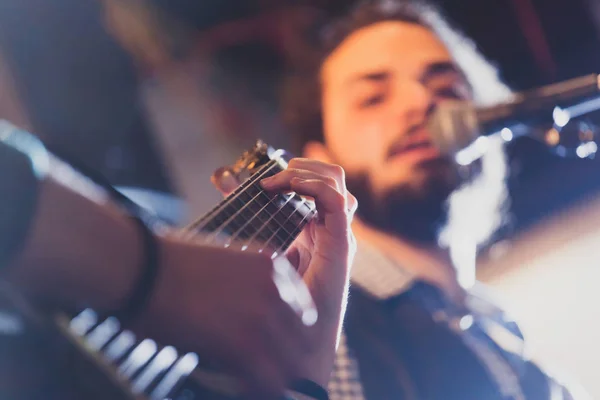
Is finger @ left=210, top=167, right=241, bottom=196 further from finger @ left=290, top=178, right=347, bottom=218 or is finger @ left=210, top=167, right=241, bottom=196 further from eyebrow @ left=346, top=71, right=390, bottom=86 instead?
eyebrow @ left=346, top=71, right=390, bottom=86

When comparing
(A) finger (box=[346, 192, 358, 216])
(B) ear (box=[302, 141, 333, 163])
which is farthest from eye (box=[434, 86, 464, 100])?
(A) finger (box=[346, 192, 358, 216])

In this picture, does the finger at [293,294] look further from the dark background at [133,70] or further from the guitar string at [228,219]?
the dark background at [133,70]

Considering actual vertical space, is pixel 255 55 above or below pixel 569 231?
above

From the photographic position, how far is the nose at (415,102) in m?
1.13

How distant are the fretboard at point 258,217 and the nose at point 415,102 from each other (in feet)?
1.70

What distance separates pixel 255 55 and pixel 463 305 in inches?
30.8

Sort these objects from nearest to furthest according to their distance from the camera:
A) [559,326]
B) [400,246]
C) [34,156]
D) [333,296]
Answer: [34,156]
[333,296]
[559,326]
[400,246]

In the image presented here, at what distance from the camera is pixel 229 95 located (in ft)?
4.32

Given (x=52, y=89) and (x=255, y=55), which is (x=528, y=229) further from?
(x=52, y=89)

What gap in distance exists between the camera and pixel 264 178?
0.68 metres

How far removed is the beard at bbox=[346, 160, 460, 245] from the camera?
45.9 inches

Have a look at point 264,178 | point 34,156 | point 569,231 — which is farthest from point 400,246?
point 34,156

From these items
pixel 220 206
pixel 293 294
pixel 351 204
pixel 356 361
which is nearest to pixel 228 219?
pixel 220 206

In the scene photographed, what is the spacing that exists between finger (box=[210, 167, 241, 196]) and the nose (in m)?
0.52
